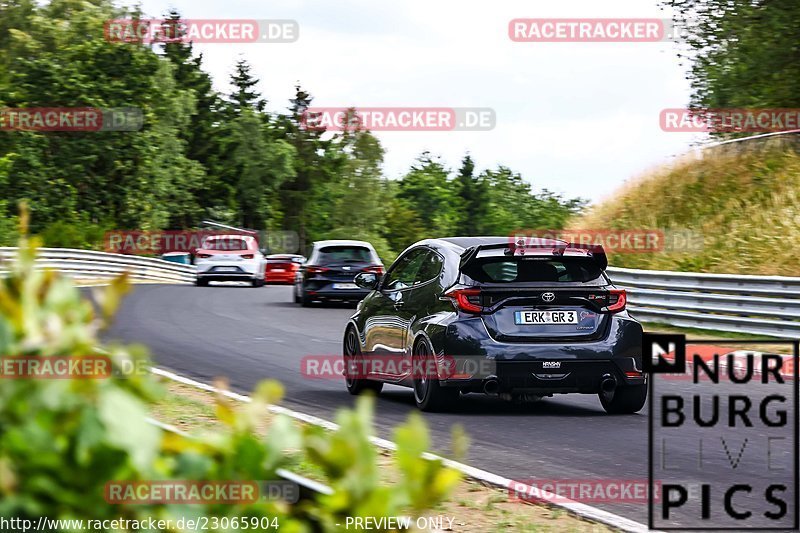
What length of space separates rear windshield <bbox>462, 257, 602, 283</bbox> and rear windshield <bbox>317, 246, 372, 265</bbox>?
59.4 feet

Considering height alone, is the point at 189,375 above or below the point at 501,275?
below

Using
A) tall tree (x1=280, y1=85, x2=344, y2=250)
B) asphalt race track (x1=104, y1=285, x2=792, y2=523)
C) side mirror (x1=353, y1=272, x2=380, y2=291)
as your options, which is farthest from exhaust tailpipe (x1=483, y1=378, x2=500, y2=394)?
tall tree (x1=280, y1=85, x2=344, y2=250)

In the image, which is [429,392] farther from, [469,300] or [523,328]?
[523,328]

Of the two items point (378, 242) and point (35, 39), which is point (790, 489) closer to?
point (35, 39)

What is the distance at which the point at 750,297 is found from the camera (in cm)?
1912

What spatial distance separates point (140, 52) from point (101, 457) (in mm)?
64594

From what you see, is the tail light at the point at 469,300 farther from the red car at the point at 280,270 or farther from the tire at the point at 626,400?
the red car at the point at 280,270

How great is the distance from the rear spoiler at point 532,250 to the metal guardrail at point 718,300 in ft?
25.7

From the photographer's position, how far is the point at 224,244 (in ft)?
127

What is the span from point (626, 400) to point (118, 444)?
964cm

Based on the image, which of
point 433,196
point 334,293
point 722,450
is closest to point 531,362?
point 722,450

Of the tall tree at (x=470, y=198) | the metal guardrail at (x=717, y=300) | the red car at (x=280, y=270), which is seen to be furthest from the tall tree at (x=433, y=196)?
the metal guardrail at (x=717, y=300)

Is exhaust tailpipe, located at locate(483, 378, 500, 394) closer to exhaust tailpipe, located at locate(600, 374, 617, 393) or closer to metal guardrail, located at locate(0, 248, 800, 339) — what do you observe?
exhaust tailpipe, located at locate(600, 374, 617, 393)


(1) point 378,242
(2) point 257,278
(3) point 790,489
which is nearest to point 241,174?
(1) point 378,242
